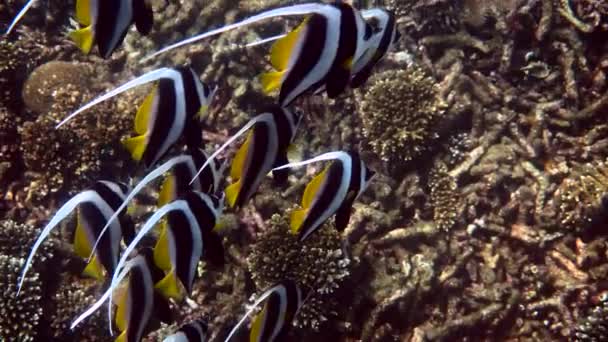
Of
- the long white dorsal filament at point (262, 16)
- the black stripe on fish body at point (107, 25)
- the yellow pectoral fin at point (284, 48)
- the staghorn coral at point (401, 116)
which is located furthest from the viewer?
the staghorn coral at point (401, 116)

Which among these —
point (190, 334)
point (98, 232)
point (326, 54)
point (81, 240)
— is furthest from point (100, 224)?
point (326, 54)

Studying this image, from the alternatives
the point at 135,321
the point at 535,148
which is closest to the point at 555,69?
the point at 535,148

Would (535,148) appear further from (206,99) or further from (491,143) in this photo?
(206,99)

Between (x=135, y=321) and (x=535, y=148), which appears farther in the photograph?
(x=535, y=148)

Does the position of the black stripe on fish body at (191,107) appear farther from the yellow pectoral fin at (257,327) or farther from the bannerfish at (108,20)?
the yellow pectoral fin at (257,327)

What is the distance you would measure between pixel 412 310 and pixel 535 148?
213 cm

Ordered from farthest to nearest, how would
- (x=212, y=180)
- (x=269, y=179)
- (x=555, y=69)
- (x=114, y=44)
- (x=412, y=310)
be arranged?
1. (x=555, y=69)
2. (x=269, y=179)
3. (x=412, y=310)
4. (x=212, y=180)
5. (x=114, y=44)

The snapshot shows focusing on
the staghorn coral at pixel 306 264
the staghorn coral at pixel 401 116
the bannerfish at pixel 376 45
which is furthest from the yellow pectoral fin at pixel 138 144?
the staghorn coral at pixel 401 116

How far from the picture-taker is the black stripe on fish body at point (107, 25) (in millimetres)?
2291

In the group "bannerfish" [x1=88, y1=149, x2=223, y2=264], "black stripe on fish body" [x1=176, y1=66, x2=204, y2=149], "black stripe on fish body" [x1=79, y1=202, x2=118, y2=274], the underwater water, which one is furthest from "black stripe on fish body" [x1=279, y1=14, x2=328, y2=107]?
the underwater water

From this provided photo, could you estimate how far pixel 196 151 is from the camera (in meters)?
2.71

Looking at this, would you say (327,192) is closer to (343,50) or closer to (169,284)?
(343,50)

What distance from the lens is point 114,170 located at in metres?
5.50

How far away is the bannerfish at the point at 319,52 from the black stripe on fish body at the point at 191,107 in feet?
1.33
